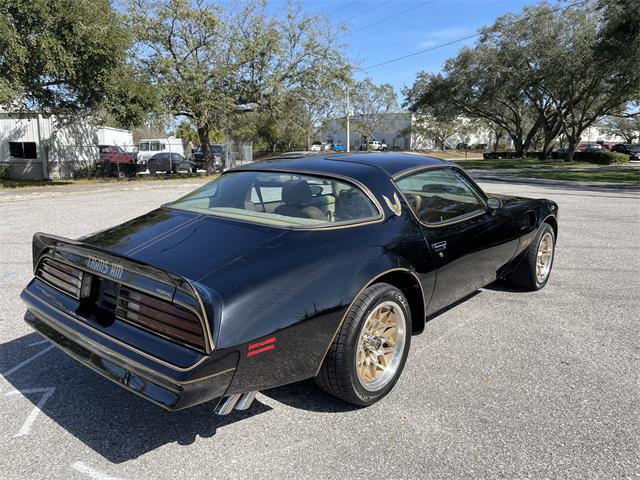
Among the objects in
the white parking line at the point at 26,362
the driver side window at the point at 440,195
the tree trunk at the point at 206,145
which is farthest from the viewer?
the tree trunk at the point at 206,145

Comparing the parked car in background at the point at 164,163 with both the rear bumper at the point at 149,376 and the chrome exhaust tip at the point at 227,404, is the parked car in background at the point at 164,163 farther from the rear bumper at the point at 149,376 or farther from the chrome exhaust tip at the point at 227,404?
the chrome exhaust tip at the point at 227,404

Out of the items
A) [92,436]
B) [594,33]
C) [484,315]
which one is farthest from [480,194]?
[594,33]

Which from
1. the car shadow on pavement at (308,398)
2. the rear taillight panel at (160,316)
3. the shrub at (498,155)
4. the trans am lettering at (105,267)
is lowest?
the car shadow on pavement at (308,398)

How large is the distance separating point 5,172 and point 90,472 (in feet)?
78.3

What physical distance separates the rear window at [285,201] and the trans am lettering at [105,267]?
0.81m

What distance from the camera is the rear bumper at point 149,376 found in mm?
2102

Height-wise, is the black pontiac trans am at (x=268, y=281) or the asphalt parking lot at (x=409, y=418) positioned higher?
the black pontiac trans am at (x=268, y=281)

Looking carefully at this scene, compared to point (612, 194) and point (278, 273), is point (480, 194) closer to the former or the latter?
point (278, 273)

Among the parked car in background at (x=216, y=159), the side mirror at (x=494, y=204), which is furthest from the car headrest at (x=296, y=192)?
the parked car in background at (x=216, y=159)

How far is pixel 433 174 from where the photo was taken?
156 inches

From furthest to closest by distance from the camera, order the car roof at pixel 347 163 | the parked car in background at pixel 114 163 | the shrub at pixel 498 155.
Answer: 1. the shrub at pixel 498 155
2. the parked car in background at pixel 114 163
3. the car roof at pixel 347 163

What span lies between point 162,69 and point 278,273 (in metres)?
22.0

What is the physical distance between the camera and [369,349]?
2.88 m

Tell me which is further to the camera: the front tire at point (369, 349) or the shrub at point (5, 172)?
the shrub at point (5, 172)
